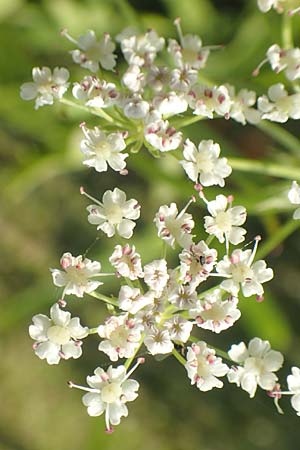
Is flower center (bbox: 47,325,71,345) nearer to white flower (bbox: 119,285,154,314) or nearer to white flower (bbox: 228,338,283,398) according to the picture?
white flower (bbox: 119,285,154,314)

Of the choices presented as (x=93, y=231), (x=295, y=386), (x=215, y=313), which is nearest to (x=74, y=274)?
(x=215, y=313)

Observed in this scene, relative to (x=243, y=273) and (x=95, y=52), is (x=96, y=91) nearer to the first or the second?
(x=95, y=52)

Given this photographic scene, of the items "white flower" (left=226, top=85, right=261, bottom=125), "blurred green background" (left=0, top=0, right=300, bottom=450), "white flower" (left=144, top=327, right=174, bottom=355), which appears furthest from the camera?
"blurred green background" (left=0, top=0, right=300, bottom=450)

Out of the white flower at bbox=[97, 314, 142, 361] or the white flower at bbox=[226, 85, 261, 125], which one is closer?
the white flower at bbox=[97, 314, 142, 361]

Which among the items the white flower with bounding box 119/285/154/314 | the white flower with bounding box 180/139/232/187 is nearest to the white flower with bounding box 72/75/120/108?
the white flower with bounding box 180/139/232/187

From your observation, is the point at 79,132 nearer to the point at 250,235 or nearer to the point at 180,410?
the point at 250,235
